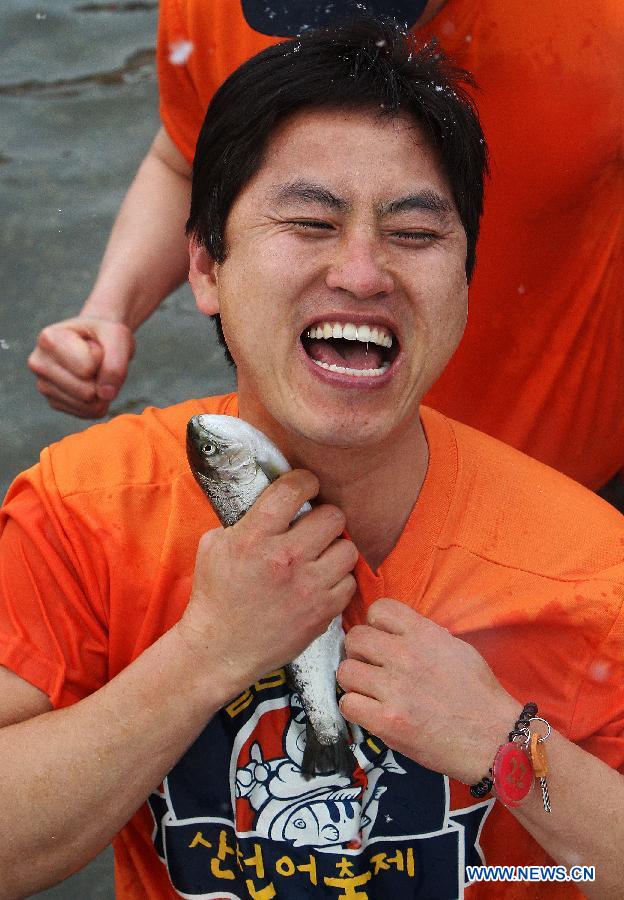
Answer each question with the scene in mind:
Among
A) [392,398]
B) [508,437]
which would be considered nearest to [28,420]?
[508,437]

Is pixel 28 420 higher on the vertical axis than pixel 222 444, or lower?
lower

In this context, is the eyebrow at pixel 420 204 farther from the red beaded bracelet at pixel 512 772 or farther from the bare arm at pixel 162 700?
the red beaded bracelet at pixel 512 772

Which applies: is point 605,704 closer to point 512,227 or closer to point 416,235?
point 416,235

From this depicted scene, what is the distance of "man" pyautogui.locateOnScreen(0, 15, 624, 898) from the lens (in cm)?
235

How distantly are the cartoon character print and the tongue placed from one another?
67 centimetres

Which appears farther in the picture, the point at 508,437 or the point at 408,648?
the point at 508,437

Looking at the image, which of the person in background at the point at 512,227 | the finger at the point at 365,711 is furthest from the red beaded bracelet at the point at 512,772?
the person in background at the point at 512,227

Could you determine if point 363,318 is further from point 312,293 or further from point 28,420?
point 28,420

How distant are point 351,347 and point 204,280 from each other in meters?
0.38

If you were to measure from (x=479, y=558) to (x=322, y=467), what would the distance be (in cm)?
36

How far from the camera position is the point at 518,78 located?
3.10 m

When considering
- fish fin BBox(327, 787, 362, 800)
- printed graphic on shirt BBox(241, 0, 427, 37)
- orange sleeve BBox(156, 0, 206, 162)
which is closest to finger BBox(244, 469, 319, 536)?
fish fin BBox(327, 787, 362, 800)

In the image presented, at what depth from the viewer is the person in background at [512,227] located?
10.0ft

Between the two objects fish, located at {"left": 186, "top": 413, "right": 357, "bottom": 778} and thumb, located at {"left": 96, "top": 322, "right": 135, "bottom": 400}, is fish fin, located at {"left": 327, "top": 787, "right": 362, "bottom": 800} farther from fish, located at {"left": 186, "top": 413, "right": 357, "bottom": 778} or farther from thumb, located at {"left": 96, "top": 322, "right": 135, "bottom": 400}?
thumb, located at {"left": 96, "top": 322, "right": 135, "bottom": 400}
